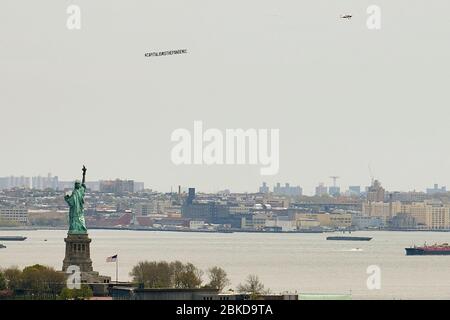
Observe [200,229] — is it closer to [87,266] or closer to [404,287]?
[404,287]

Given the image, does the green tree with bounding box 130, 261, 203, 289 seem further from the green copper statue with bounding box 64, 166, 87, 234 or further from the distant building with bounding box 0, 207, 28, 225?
the distant building with bounding box 0, 207, 28, 225

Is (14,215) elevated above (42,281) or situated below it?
above

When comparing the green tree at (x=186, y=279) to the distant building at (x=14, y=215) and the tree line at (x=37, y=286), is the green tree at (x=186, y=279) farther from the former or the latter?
the distant building at (x=14, y=215)

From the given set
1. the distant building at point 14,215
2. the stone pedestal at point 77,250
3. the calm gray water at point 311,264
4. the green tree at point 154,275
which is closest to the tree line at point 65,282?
the green tree at point 154,275

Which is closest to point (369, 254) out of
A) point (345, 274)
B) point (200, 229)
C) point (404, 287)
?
point (345, 274)

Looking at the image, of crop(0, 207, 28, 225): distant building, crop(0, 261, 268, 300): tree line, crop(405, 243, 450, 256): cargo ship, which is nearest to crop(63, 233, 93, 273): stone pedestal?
crop(0, 261, 268, 300): tree line

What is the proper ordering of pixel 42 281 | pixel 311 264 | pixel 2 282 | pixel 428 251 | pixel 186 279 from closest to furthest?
pixel 42 281 → pixel 2 282 → pixel 186 279 → pixel 311 264 → pixel 428 251

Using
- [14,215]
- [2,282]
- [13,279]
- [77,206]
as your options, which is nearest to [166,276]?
[77,206]

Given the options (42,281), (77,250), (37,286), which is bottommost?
(37,286)

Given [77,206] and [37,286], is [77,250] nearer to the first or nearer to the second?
[77,206]
